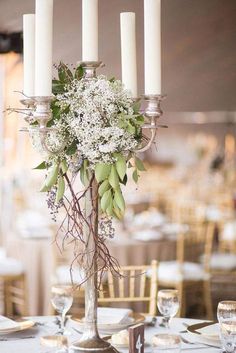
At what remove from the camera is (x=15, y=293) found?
18.7 ft

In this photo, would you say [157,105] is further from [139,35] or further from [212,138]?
[212,138]

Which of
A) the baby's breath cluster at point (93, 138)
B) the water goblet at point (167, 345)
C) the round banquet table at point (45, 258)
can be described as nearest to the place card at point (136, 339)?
the water goblet at point (167, 345)

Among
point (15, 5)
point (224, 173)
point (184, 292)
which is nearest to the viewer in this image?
point (15, 5)

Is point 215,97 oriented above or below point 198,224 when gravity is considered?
above

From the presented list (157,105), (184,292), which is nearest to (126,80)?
(157,105)

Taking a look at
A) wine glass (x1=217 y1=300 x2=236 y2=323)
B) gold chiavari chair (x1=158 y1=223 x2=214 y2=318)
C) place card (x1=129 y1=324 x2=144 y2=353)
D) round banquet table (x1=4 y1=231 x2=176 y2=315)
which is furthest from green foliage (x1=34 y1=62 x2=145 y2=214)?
gold chiavari chair (x1=158 y1=223 x2=214 y2=318)

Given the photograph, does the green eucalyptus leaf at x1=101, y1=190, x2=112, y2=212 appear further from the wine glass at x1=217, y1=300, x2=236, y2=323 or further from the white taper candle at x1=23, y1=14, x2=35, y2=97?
the wine glass at x1=217, y1=300, x2=236, y2=323

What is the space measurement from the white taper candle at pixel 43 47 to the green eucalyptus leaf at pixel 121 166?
0.32 m

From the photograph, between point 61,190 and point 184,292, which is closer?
point 61,190

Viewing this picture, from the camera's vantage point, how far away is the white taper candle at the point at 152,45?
245cm

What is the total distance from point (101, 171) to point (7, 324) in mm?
882

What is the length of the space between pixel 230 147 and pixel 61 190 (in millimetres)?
6838

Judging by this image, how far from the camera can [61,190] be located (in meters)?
2.49

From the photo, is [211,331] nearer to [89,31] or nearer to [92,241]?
[92,241]
